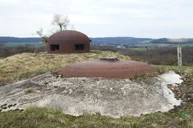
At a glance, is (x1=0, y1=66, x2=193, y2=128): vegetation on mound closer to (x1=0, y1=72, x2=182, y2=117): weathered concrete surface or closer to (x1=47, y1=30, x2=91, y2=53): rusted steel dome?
(x1=0, y1=72, x2=182, y2=117): weathered concrete surface

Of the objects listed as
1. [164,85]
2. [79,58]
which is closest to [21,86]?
[164,85]

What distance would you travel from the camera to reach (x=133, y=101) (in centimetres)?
732

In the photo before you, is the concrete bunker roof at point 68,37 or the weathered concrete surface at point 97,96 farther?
the concrete bunker roof at point 68,37

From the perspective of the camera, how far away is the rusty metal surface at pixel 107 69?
8.49 m

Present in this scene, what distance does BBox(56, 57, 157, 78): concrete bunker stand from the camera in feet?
27.9

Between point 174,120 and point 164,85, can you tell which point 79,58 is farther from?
point 174,120

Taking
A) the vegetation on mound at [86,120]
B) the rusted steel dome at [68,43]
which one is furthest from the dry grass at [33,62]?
the vegetation on mound at [86,120]

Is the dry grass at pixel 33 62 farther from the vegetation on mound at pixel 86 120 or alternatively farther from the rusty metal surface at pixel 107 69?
the vegetation on mound at pixel 86 120

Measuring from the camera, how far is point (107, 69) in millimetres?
8586

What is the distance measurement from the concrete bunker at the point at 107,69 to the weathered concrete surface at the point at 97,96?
0.27 meters

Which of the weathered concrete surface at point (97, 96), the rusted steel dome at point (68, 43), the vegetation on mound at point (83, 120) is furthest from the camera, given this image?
the rusted steel dome at point (68, 43)

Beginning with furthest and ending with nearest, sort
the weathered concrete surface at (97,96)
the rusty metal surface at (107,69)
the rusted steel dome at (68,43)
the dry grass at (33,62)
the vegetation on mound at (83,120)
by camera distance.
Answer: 1. the rusted steel dome at (68,43)
2. the dry grass at (33,62)
3. the rusty metal surface at (107,69)
4. the weathered concrete surface at (97,96)
5. the vegetation on mound at (83,120)

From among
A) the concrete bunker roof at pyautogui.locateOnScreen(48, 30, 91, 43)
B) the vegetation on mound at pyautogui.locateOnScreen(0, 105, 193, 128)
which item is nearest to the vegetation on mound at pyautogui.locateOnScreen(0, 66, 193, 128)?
the vegetation on mound at pyautogui.locateOnScreen(0, 105, 193, 128)

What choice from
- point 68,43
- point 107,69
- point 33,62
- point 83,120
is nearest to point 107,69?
point 107,69
